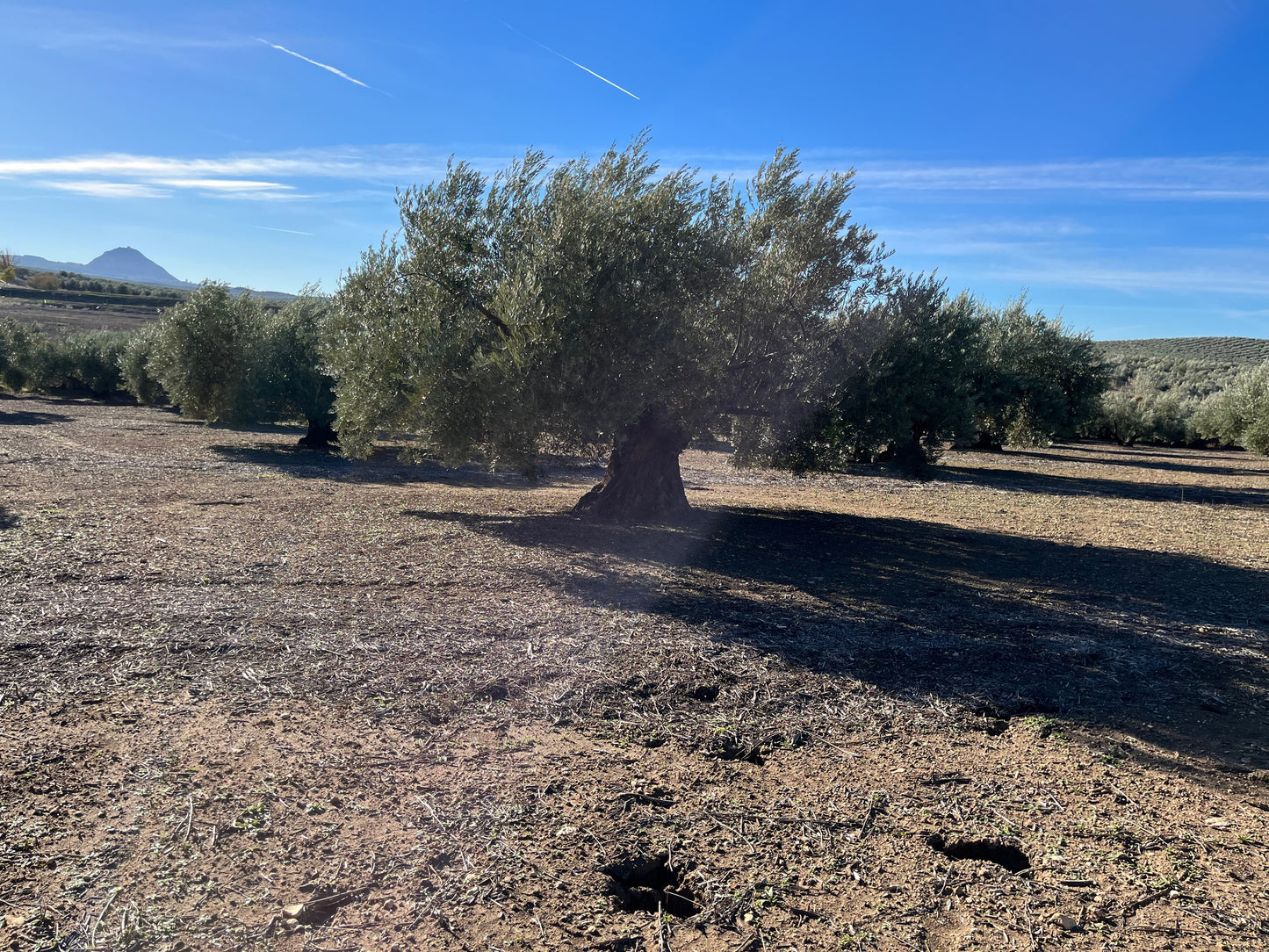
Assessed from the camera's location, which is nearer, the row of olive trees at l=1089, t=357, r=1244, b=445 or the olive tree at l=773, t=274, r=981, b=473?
the olive tree at l=773, t=274, r=981, b=473

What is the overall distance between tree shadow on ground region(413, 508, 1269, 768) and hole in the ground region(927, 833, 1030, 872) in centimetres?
202

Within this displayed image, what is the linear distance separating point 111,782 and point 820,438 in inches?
428

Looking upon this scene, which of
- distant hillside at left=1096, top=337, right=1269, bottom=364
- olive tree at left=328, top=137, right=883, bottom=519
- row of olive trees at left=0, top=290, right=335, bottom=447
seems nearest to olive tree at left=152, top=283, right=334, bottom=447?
row of olive trees at left=0, top=290, right=335, bottom=447

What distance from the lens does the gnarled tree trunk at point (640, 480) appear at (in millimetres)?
13297

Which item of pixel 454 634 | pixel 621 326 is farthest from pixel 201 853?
pixel 621 326

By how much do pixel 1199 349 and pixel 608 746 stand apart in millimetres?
101364

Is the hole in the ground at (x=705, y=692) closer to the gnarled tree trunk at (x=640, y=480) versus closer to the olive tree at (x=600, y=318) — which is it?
the olive tree at (x=600, y=318)

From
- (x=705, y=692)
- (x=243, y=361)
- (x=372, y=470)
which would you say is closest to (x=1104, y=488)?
(x=372, y=470)

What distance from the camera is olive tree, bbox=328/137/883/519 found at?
10.3m

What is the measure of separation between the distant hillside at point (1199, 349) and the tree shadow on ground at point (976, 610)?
241 feet

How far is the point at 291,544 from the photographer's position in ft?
33.1

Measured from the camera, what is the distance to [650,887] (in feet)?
12.1

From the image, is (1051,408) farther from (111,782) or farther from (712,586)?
(111,782)

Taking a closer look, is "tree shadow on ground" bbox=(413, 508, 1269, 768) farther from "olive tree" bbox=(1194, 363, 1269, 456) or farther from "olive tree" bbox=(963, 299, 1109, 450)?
"olive tree" bbox=(1194, 363, 1269, 456)
